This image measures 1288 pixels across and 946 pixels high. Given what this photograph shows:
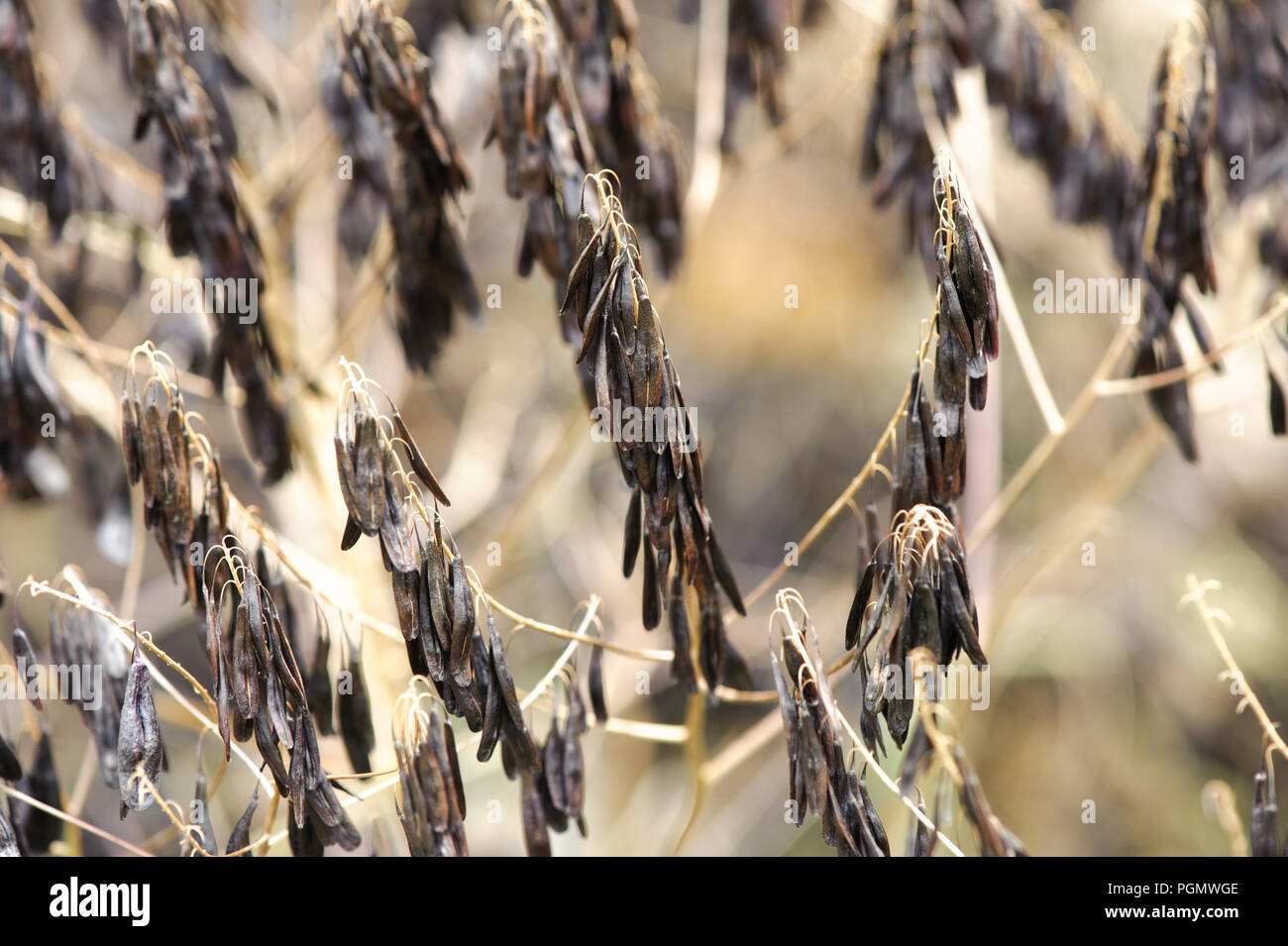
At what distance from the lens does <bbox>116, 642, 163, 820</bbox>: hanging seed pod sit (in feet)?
3.22

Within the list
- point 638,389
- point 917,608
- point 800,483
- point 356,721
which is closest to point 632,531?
point 638,389

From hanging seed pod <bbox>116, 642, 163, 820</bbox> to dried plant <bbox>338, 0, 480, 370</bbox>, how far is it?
614 mm

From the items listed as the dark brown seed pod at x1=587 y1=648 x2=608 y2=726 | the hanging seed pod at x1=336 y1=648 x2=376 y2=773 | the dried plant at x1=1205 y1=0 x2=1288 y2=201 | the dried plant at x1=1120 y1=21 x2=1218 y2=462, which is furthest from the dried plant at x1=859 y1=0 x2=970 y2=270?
the hanging seed pod at x1=336 y1=648 x2=376 y2=773

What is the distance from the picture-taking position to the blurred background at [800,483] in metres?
2.71

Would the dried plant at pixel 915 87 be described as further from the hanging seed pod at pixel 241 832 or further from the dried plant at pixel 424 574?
the hanging seed pod at pixel 241 832

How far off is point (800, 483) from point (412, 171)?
2.21m

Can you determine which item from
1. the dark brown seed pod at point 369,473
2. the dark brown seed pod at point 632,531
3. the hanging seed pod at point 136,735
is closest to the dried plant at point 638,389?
the dark brown seed pod at point 632,531

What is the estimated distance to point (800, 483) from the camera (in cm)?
326

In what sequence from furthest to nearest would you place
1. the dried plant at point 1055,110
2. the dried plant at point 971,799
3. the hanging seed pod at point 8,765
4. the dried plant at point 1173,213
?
the dried plant at point 1055,110
the dried plant at point 1173,213
the hanging seed pod at point 8,765
the dried plant at point 971,799

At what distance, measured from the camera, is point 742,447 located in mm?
3297

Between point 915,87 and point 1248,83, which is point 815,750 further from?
point 1248,83

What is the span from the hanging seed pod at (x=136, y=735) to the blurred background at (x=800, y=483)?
56.0 inches

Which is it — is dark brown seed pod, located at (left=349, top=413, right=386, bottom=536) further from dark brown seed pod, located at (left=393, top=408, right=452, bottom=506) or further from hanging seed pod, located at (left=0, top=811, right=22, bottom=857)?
hanging seed pod, located at (left=0, top=811, right=22, bottom=857)
